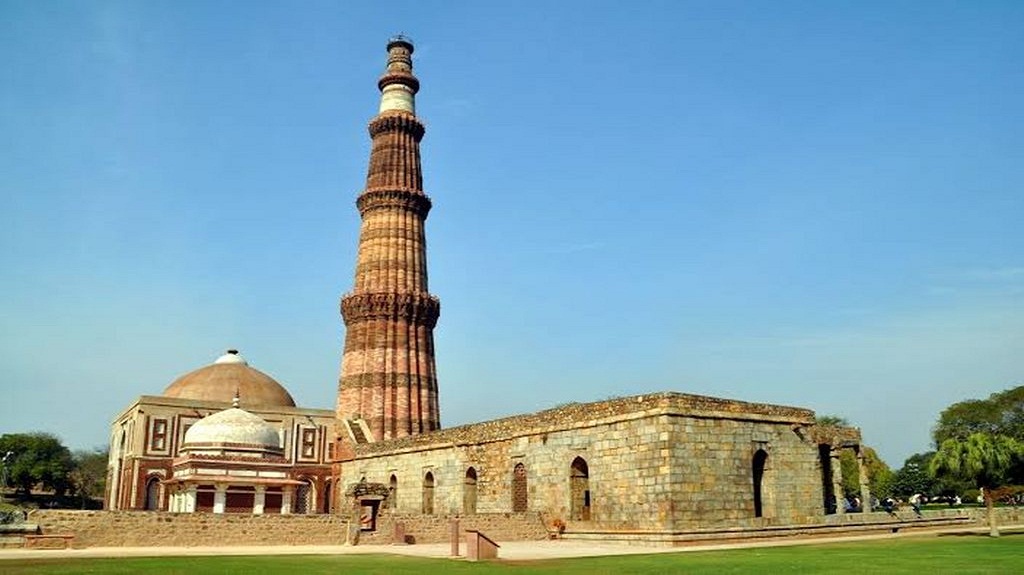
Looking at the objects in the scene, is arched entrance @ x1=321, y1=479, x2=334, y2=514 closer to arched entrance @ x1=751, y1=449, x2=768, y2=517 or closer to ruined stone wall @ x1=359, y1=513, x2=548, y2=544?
ruined stone wall @ x1=359, y1=513, x2=548, y2=544

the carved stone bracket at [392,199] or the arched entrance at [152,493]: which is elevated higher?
the carved stone bracket at [392,199]

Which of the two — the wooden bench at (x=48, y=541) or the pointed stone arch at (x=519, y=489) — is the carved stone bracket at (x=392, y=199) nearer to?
the pointed stone arch at (x=519, y=489)

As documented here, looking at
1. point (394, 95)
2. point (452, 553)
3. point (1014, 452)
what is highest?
point (394, 95)

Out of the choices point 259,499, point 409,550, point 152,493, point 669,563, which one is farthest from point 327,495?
point 669,563

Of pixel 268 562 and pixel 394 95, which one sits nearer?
pixel 268 562

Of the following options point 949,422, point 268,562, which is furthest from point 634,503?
point 949,422

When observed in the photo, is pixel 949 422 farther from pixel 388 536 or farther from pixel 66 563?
pixel 66 563

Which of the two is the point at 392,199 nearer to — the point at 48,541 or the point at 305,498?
the point at 305,498

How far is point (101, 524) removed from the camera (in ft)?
66.2

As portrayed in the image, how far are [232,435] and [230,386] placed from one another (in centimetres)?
1221

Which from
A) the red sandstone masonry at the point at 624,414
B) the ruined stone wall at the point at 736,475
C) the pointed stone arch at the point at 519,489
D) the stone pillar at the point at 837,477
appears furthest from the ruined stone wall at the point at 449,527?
the stone pillar at the point at 837,477

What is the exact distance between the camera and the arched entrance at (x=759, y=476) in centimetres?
2256

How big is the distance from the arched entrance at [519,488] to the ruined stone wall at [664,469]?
189 millimetres

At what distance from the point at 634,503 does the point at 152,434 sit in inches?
1111
